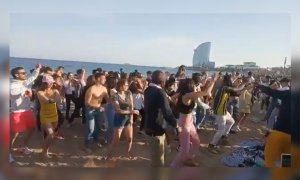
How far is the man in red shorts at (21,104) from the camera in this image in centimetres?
439

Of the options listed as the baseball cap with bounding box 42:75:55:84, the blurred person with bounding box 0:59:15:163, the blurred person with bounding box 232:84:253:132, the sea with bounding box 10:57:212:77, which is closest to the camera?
the blurred person with bounding box 0:59:15:163

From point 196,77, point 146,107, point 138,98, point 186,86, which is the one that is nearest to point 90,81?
point 138,98

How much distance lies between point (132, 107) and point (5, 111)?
4.22 feet

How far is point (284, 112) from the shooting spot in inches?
171

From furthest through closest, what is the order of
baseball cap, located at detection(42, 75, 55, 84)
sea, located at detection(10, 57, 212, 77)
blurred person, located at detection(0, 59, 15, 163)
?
baseball cap, located at detection(42, 75, 55, 84)
sea, located at detection(10, 57, 212, 77)
blurred person, located at detection(0, 59, 15, 163)

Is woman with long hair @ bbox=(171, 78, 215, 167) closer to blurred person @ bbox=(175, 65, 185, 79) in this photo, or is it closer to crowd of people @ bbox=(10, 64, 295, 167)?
Answer: crowd of people @ bbox=(10, 64, 295, 167)

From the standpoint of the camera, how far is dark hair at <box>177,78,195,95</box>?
448 cm

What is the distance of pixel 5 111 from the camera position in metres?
4.38

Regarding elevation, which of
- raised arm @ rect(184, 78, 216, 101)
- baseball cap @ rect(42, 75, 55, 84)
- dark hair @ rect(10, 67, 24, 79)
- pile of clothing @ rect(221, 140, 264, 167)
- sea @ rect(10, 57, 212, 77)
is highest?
sea @ rect(10, 57, 212, 77)

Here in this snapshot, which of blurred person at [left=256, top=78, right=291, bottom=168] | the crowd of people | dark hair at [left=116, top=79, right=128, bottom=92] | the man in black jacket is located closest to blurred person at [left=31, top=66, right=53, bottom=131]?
the crowd of people

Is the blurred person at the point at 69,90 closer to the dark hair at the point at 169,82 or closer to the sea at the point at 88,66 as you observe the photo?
the sea at the point at 88,66

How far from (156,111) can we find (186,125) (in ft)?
1.17

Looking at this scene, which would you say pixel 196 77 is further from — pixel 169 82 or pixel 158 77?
pixel 158 77

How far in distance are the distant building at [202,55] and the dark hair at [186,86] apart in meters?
0.19
